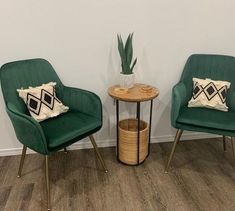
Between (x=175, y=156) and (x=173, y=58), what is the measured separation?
0.88m

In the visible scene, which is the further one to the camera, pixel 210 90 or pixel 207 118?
pixel 210 90

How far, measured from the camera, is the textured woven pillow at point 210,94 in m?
2.21

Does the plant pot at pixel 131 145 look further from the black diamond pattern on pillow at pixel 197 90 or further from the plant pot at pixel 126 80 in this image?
the black diamond pattern on pillow at pixel 197 90

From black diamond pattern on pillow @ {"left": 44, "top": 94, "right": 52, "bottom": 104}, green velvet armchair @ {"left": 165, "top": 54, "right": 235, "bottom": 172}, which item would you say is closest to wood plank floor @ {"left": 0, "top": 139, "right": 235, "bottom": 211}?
green velvet armchair @ {"left": 165, "top": 54, "right": 235, "bottom": 172}

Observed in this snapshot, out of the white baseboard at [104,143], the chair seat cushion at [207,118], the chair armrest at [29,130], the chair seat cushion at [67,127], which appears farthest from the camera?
the white baseboard at [104,143]

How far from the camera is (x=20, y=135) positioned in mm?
1858

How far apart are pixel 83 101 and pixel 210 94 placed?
103 cm

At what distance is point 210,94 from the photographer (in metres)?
2.23

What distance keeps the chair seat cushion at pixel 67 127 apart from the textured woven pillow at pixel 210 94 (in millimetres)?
845

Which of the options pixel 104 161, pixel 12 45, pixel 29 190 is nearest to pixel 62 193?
pixel 29 190

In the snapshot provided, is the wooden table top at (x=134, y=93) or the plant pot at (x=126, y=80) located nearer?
the wooden table top at (x=134, y=93)

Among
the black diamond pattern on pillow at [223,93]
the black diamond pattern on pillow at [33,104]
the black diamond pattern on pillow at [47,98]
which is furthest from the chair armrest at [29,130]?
the black diamond pattern on pillow at [223,93]

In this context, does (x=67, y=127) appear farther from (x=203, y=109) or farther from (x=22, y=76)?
(x=203, y=109)

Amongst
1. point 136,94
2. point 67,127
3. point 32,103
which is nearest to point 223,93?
point 136,94
